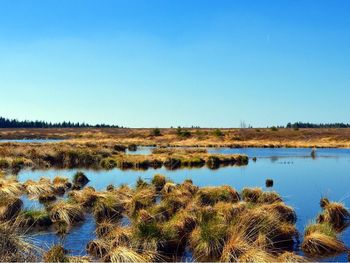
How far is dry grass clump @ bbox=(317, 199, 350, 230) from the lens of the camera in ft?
55.4

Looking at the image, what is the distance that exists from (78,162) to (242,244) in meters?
33.8

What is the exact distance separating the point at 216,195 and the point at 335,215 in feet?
17.4

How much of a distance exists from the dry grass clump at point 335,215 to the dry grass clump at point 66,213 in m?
8.94

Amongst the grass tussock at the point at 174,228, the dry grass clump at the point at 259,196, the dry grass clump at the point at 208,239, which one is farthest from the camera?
the dry grass clump at the point at 259,196

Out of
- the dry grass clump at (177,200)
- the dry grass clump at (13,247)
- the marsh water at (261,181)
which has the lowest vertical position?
the marsh water at (261,181)

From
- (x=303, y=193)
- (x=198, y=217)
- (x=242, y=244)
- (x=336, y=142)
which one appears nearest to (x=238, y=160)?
(x=303, y=193)

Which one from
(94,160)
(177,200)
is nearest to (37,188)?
(177,200)

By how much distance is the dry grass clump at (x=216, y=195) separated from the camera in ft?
65.2

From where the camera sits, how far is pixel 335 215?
679 inches

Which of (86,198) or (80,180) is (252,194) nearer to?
(86,198)

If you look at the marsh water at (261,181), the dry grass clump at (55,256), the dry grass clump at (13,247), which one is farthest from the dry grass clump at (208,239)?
the dry grass clump at (13,247)

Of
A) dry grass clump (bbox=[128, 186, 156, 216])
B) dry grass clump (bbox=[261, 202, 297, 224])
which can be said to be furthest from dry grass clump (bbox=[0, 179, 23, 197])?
dry grass clump (bbox=[261, 202, 297, 224])

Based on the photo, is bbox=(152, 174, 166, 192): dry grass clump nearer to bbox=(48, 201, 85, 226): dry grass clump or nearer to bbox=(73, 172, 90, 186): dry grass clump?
bbox=(73, 172, 90, 186): dry grass clump

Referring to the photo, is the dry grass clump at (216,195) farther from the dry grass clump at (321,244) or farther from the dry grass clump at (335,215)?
the dry grass clump at (321,244)
